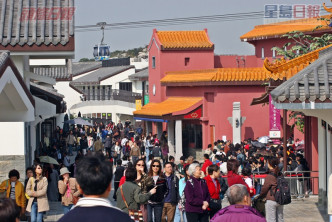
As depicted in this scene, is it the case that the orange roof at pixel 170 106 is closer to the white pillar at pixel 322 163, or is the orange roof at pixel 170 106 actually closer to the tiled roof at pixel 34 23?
the white pillar at pixel 322 163

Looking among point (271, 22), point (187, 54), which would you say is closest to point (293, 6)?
point (271, 22)

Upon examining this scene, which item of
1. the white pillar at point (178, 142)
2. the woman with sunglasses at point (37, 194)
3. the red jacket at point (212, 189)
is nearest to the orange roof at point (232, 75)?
the white pillar at point (178, 142)

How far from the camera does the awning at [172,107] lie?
4184cm

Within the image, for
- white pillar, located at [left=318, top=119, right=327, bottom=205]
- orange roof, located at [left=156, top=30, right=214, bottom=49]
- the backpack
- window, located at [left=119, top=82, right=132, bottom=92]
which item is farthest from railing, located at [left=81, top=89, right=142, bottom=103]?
the backpack

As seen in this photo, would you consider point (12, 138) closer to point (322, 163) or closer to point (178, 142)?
point (322, 163)

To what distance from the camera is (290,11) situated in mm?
53094

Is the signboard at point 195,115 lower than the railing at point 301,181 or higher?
higher

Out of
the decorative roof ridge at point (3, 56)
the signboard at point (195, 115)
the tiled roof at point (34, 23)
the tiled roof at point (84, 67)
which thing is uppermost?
the tiled roof at point (84, 67)

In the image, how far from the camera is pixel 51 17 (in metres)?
19.7

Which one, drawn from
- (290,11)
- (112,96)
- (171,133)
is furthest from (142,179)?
(112,96)

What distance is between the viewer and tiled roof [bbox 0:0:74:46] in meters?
18.4

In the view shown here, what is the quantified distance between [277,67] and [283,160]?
2.94 metres

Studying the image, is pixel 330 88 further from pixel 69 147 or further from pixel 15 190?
pixel 69 147

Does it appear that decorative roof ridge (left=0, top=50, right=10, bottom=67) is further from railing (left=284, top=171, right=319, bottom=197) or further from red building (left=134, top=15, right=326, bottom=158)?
red building (left=134, top=15, right=326, bottom=158)
